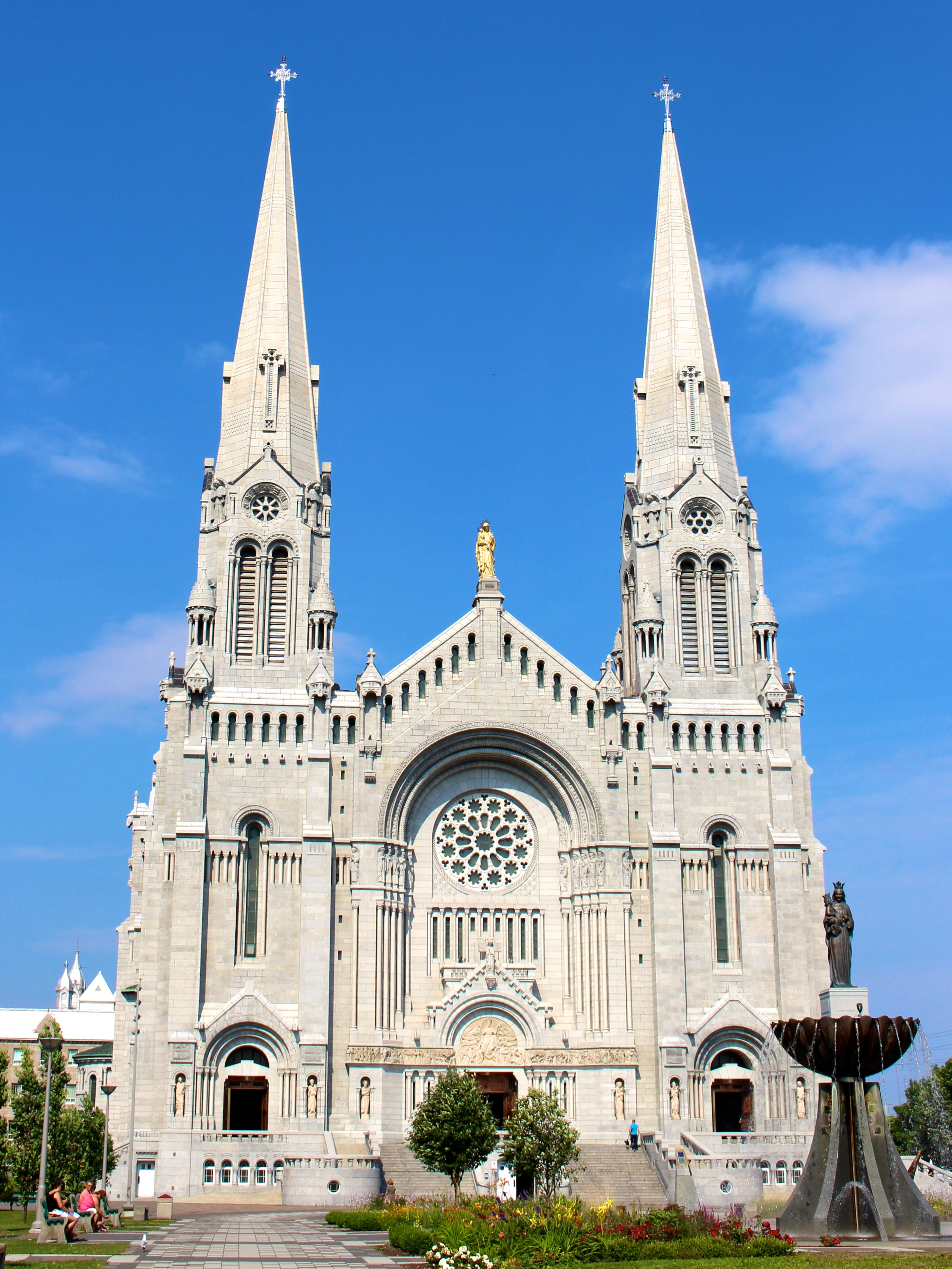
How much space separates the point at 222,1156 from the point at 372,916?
901cm

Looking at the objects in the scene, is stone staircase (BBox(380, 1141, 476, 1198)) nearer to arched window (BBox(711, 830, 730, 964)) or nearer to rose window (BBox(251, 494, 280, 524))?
arched window (BBox(711, 830, 730, 964))

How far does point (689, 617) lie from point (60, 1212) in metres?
32.8

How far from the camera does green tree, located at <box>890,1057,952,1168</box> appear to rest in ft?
245

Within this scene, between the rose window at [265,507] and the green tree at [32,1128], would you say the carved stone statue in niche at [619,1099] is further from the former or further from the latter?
the rose window at [265,507]

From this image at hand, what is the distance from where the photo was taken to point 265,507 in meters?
54.0

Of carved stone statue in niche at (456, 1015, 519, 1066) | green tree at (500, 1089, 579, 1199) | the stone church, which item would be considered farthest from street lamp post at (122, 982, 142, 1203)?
green tree at (500, 1089, 579, 1199)

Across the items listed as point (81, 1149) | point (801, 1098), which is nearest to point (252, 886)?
point (81, 1149)

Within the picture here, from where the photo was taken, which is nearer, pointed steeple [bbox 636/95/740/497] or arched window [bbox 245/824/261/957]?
arched window [bbox 245/824/261/957]

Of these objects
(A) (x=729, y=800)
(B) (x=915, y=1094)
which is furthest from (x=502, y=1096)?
(B) (x=915, y=1094)

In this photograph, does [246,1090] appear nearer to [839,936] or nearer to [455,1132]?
[455,1132]

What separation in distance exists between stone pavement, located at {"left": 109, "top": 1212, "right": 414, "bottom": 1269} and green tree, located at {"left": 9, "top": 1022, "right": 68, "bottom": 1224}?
1101 cm

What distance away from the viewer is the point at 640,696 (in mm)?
52812

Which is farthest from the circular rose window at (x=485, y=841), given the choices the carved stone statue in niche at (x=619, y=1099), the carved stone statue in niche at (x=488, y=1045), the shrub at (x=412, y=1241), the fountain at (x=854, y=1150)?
the shrub at (x=412, y=1241)

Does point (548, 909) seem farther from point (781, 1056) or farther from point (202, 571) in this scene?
point (202, 571)
